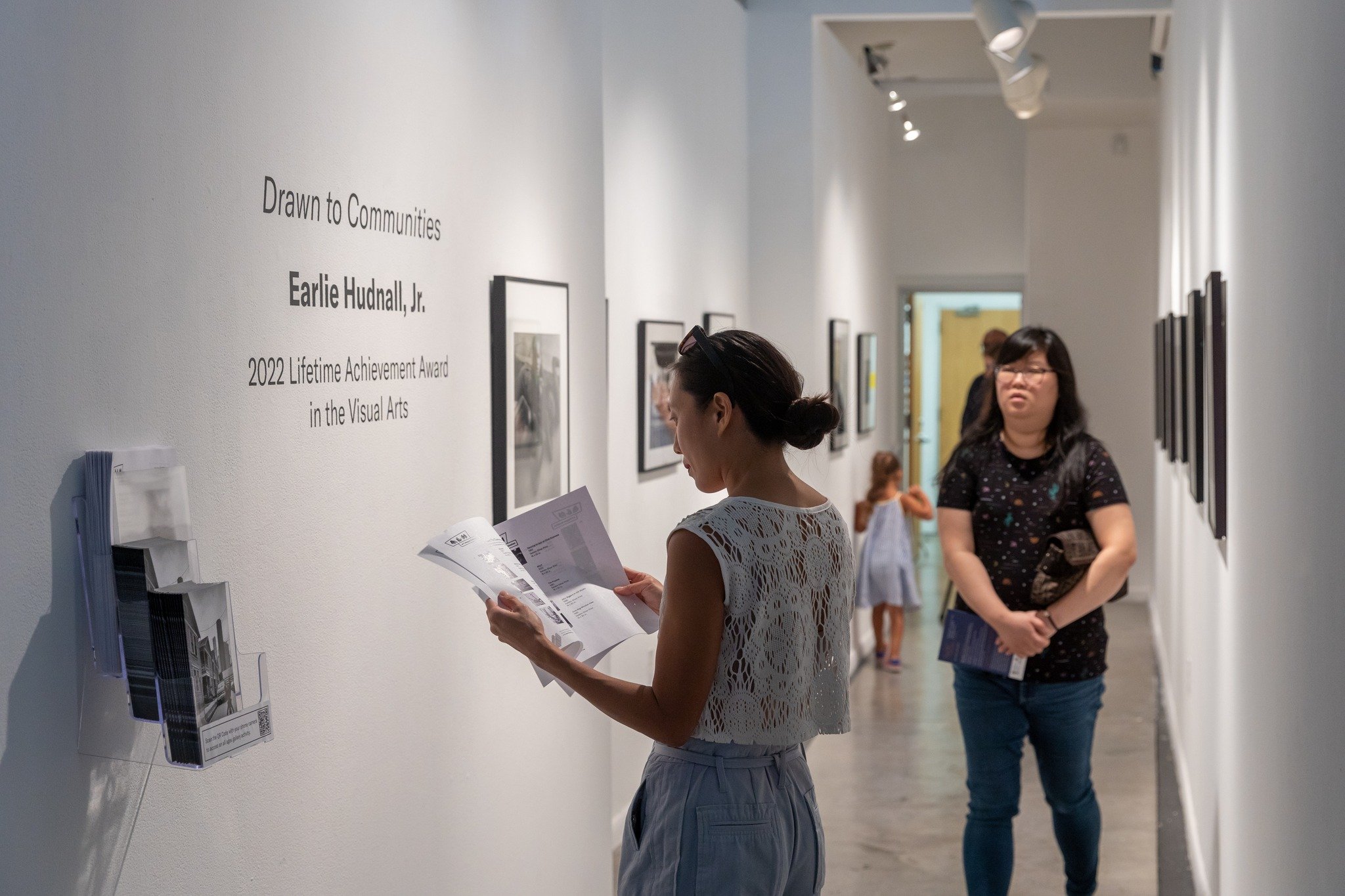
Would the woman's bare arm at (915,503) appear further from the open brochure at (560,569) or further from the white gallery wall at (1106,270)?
the open brochure at (560,569)

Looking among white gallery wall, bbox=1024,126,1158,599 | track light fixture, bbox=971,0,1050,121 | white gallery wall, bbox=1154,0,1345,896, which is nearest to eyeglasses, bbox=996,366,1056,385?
white gallery wall, bbox=1154,0,1345,896

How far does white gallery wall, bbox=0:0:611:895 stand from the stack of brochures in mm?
31

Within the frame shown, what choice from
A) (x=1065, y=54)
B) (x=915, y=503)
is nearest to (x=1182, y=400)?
(x=915, y=503)

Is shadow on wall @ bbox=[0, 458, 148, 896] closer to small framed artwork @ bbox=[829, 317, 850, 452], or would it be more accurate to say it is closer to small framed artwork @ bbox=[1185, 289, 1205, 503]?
small framed artwork @ bbox=[1185, 289, 1205, 503]

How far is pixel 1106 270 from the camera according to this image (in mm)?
11359

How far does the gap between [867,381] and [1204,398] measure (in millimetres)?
5323

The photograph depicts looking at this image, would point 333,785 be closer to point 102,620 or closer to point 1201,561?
point 102,620

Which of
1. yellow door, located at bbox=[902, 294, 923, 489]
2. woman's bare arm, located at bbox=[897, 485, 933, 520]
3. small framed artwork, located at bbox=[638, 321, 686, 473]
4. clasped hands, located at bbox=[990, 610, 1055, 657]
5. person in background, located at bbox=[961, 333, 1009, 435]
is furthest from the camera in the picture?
yellow door, located at bbox=[902, 294, 923, 489]

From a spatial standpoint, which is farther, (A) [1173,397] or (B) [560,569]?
(A) [1173,397]

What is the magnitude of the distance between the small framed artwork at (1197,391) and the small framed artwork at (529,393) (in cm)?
197

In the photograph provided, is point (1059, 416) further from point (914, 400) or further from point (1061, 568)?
point (914, 400)

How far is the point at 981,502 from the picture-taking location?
12.8 ft

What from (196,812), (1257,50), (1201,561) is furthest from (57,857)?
(1201,561)

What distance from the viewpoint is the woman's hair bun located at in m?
2.26
